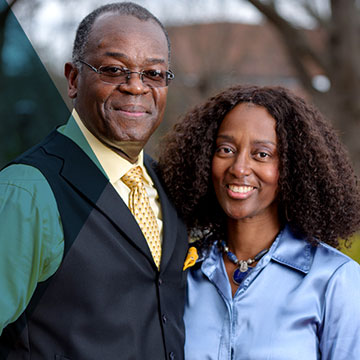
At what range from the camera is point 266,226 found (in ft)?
8.79

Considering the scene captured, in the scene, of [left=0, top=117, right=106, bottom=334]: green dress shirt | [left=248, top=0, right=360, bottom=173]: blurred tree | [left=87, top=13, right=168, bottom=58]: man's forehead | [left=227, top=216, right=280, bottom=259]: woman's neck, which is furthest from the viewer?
[left=248, top=0, right=360, bottom=173]: blurred tree

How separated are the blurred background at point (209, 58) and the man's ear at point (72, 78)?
2.8 inches

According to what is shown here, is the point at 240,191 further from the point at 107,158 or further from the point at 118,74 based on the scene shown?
the point at 118,74

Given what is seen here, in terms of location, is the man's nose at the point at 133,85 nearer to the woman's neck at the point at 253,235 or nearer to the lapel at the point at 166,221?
the lapel at the point at 166,221

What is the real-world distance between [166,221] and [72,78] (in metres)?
0.74

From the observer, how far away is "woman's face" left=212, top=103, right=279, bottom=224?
2.48 meters

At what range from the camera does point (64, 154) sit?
210cm

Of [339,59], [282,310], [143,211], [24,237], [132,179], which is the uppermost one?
[339,59]

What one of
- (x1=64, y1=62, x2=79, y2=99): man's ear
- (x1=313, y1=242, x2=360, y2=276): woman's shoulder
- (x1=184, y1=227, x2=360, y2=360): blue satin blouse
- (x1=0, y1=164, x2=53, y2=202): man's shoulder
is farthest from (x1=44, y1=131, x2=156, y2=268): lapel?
(x1=313, y1=242, x2=360, y2=276): woman's shoulder

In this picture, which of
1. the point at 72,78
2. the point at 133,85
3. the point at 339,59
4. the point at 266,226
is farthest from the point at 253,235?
the point at 339,59

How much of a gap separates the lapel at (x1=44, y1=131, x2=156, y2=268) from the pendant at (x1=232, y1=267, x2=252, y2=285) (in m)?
0.58

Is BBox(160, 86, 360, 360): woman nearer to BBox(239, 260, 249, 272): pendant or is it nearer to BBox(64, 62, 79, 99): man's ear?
BBox(239, 260, 249, 272): pendant

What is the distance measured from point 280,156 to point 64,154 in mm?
992

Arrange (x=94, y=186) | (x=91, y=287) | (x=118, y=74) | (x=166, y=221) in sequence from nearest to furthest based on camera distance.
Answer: (x=91, y=287), (x=94, y=186), (x=118, y=74), (x=166, y=221)
